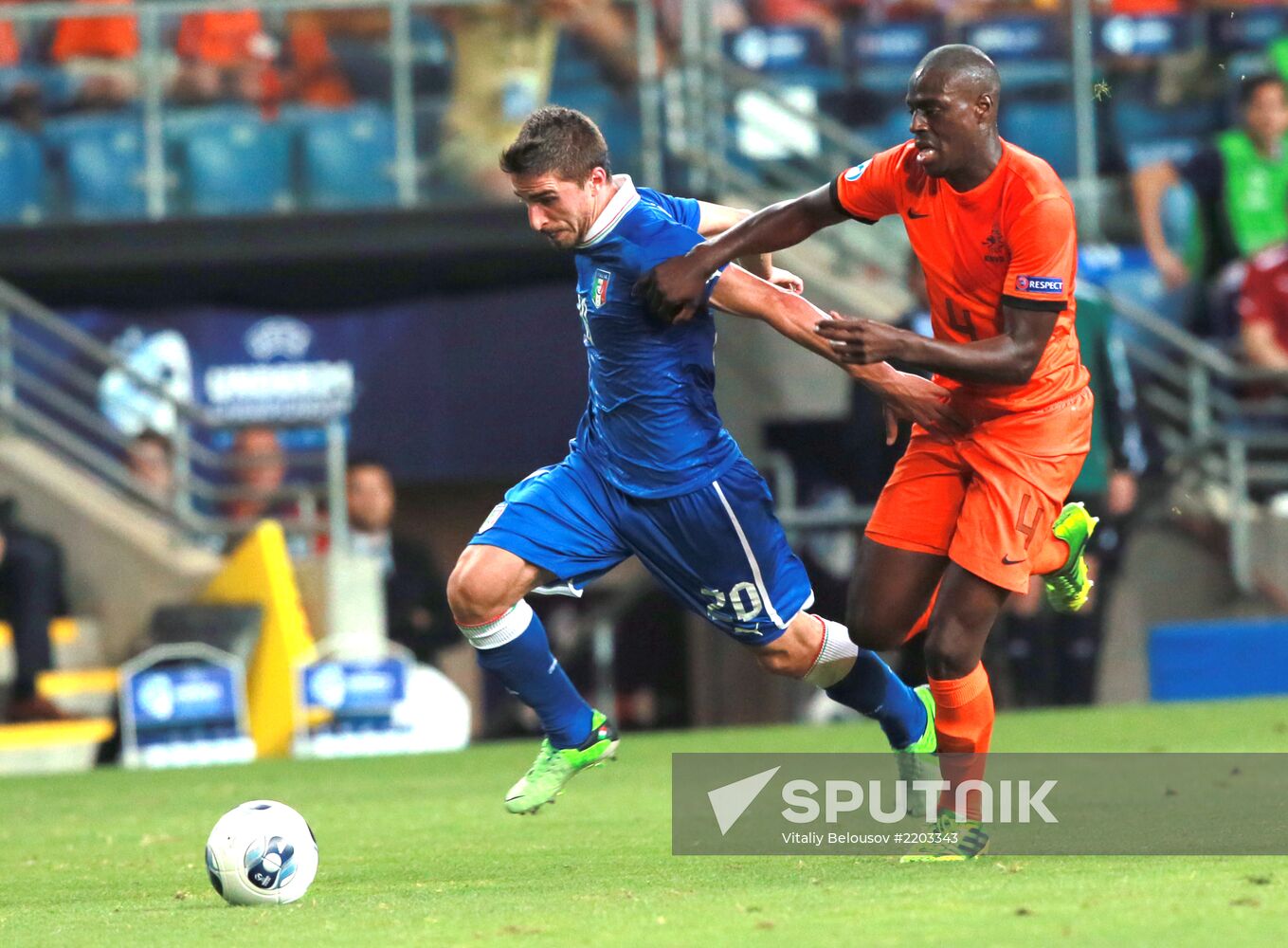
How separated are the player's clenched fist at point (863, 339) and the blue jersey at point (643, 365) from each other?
78cm

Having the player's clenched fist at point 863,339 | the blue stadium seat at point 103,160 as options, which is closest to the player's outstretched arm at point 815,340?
the player's clenched fist at point 863,339

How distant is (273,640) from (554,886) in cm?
753

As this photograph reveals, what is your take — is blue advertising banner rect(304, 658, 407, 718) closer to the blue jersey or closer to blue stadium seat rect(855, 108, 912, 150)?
blue stadium seat rect(855, 108, 912, 150)

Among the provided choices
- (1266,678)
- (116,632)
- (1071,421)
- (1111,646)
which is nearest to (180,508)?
(116,632)

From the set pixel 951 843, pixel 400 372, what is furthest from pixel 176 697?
pixel 951 843

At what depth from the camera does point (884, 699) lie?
6980 mm

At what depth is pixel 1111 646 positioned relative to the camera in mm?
14070

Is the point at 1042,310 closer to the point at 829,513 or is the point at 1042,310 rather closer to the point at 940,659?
the point at 940,659

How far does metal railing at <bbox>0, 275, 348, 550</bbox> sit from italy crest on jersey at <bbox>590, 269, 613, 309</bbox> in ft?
22.3

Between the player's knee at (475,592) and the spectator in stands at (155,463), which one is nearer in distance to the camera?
the player's knee at (475,592)

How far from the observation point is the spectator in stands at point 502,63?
Result: 14359 mm

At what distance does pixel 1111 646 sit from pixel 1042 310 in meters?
8.15

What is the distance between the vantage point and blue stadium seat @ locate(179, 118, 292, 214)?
14781 mm

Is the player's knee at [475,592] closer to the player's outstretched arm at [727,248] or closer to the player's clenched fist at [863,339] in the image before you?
the player's outstretched arm at [727,248]
